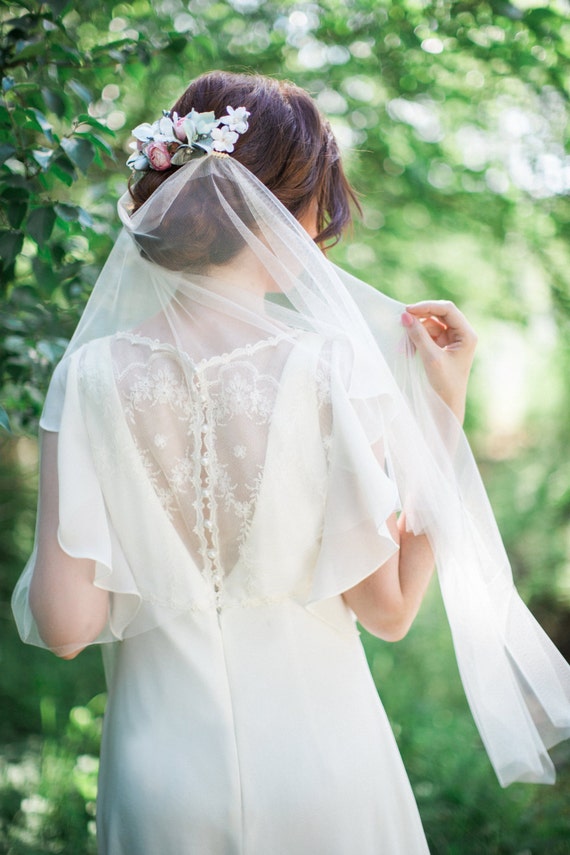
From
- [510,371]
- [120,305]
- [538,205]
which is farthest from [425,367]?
[510,371]

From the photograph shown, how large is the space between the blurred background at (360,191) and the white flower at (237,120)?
54cm

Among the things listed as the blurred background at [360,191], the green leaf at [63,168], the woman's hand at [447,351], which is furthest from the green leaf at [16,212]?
the woman's hand at [447,351]

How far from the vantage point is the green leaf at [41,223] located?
1.84m

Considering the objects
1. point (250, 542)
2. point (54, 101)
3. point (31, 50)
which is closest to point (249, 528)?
point (250, 542)

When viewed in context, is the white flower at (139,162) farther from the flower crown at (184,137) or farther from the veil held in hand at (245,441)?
the veil held in hand at (245,441)

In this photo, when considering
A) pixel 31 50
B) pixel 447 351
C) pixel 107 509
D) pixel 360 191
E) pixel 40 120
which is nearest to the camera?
pixel 107 509

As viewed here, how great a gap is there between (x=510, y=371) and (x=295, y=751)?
19.6 feet

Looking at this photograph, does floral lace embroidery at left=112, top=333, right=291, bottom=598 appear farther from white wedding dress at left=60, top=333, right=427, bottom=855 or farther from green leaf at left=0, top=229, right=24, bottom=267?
green leaf at left=0, top=229, right=24, bottom=267

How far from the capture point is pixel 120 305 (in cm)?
154

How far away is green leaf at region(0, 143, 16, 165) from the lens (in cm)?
177

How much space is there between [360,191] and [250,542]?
2336 millimetres

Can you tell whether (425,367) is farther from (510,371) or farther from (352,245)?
(510,371)

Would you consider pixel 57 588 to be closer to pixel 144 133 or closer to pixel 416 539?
pixel 416 539

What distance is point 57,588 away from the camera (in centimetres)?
141
